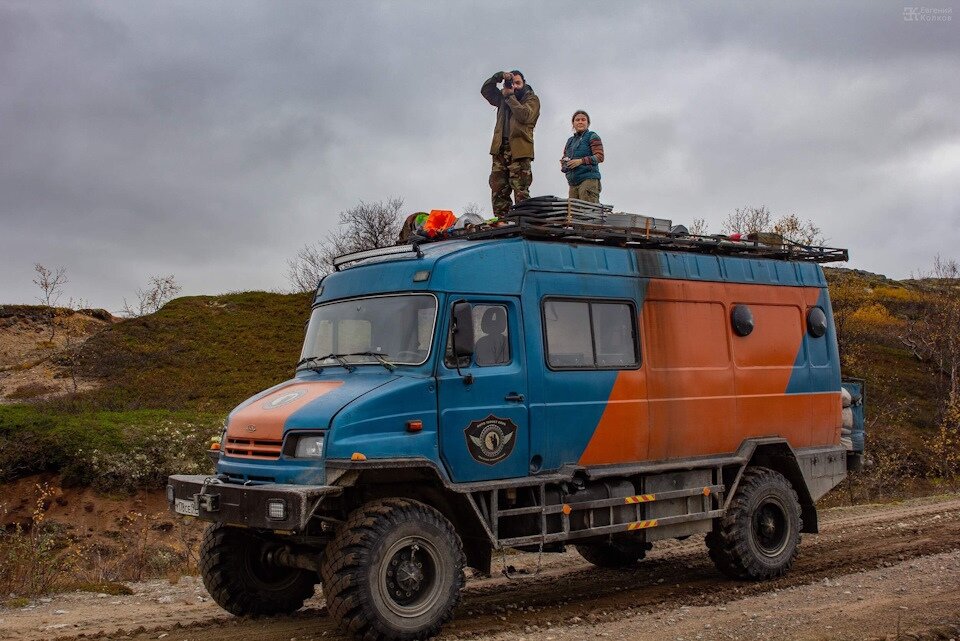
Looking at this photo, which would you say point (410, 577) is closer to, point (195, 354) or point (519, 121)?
point (519, 121)

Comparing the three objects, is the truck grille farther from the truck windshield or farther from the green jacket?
the green jacket

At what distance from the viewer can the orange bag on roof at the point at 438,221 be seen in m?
9.51

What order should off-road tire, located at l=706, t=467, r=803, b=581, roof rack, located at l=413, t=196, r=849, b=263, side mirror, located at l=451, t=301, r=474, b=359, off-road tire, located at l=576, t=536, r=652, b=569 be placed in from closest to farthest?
side mirror, located at l=451, t=301, r=474, b=359 → roof rack, located at l=413, t=196, r=849, b=263 → off-road tire, located at l=706, t=467, r=803, b=581 → off-road tire, located at l=576, t=536, r=652, b=569

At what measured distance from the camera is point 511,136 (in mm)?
12266

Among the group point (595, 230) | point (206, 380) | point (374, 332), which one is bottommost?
point (374, 332)

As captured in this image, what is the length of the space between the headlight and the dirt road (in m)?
1.62

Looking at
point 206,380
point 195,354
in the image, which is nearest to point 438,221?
point 206,380

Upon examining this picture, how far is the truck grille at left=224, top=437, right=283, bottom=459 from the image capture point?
7.43 m

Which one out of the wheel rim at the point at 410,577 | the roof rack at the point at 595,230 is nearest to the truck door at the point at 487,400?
the wheel rim at the point at 410,577

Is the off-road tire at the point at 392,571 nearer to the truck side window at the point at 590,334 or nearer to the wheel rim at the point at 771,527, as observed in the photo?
the truck side window at the point at 590,334

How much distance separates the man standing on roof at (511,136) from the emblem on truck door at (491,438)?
4.58m

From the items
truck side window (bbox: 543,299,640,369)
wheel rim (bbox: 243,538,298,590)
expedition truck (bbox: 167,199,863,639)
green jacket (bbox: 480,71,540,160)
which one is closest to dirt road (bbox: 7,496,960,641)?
wheel rim (bbox: 243,538,298,590)

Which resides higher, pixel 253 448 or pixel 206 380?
pixel 206 380

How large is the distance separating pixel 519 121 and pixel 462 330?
17.0ft
